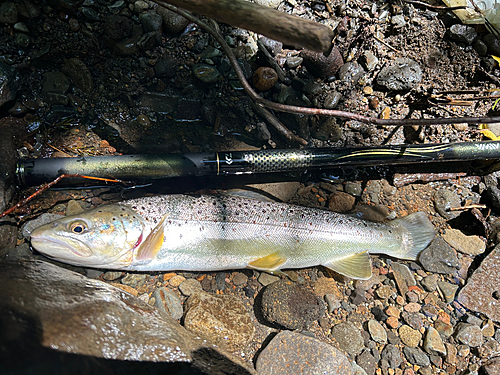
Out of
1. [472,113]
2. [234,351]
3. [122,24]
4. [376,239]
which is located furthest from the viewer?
[472,113]

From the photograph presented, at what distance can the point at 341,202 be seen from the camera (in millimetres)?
3867

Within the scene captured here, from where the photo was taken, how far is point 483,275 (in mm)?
3496

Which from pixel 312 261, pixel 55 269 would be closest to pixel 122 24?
pixel 55 269

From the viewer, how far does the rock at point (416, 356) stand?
121 inches

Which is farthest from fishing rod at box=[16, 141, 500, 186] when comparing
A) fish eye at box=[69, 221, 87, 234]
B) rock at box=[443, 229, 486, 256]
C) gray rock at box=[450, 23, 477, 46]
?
gray rock at box=[450, 23, 477, 46]

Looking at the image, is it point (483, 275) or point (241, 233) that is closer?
point (241, 233)

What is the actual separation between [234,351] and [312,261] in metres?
1.25

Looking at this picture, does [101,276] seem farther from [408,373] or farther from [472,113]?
[472,113]

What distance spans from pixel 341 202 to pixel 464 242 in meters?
1.60

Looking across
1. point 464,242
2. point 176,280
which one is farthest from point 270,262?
point 464,242

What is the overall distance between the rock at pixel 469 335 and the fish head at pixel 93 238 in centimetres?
359

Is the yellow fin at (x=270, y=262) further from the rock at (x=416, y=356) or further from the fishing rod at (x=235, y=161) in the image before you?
the rock at (x=416, y=356)

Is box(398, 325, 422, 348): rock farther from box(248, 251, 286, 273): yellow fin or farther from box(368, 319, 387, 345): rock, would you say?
box(248, 251, 286, 273): yellow fin

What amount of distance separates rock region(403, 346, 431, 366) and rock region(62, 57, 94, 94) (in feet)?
16.0
